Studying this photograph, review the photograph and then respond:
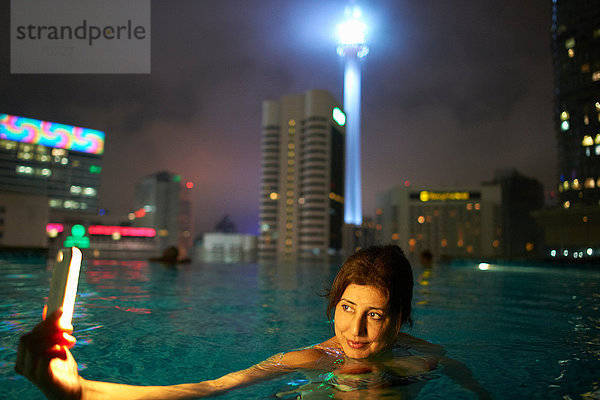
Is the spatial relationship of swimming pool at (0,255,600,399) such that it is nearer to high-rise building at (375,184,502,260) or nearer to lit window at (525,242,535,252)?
high-rise building at (375,184,502,260)

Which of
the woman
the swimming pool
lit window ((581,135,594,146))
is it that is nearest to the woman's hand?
the woman

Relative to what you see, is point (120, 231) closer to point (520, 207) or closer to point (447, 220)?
point (447, 220)

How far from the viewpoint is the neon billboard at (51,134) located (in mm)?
100188

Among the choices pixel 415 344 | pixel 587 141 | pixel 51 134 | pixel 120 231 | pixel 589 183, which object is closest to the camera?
pixel 415 344

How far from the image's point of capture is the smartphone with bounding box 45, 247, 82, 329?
1.86m

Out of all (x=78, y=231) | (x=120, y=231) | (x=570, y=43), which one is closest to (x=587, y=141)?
(x=570, y=43)

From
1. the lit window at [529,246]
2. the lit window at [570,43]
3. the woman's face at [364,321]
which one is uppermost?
the lit window at [570,43]

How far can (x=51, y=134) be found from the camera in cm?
10712

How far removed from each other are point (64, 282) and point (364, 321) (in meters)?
1.86

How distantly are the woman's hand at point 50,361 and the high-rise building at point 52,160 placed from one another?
117366 millimetres

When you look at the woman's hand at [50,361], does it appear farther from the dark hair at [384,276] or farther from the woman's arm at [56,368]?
the dark hair at [384,276]

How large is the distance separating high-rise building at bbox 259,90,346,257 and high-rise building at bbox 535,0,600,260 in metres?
59.2

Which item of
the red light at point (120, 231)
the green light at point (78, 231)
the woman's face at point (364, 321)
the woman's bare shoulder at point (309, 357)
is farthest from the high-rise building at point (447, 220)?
the woman's face at point (364, 321)

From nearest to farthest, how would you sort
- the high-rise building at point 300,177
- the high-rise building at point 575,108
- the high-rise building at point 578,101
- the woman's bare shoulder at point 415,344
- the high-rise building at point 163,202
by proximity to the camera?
the woman's bare shoulder at point 415,344 → the high-rise building at point 575,108 → the high-rise building at point 578,101 → the high-rise building at point 300,177 → the high-rise building at point 163,202
